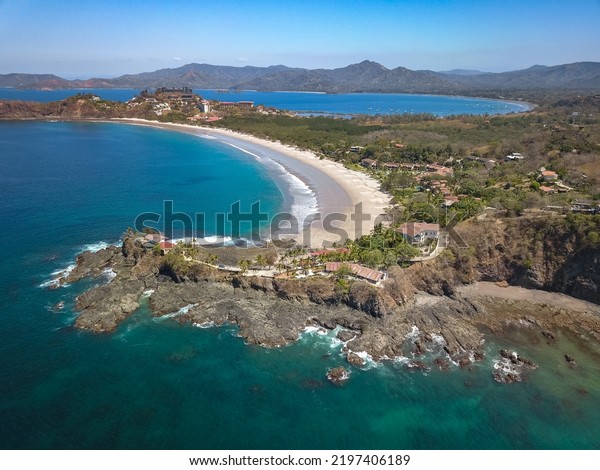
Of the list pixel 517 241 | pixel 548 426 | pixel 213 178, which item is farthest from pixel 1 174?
pixel 548 426

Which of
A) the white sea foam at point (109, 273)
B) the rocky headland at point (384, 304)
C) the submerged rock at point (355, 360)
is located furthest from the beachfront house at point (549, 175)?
the white sea foam at point (109, 273)

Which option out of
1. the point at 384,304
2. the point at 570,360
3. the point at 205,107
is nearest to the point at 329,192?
the point at 384,304

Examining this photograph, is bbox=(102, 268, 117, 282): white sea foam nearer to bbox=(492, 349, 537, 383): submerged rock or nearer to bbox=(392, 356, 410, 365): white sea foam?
bbox=(392, 356, 410, 365): white sea foam

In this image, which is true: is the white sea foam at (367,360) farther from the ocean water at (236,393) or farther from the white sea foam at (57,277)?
the white sea foam at (57,277)

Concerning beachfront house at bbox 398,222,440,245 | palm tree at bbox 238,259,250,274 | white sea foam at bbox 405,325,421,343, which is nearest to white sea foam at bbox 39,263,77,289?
palm tree at bbox 238,259,250,274

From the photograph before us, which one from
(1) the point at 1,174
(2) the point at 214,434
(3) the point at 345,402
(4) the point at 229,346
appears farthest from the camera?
(1) the point at 1,174

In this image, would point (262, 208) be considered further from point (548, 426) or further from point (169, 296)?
point (548, 426)
